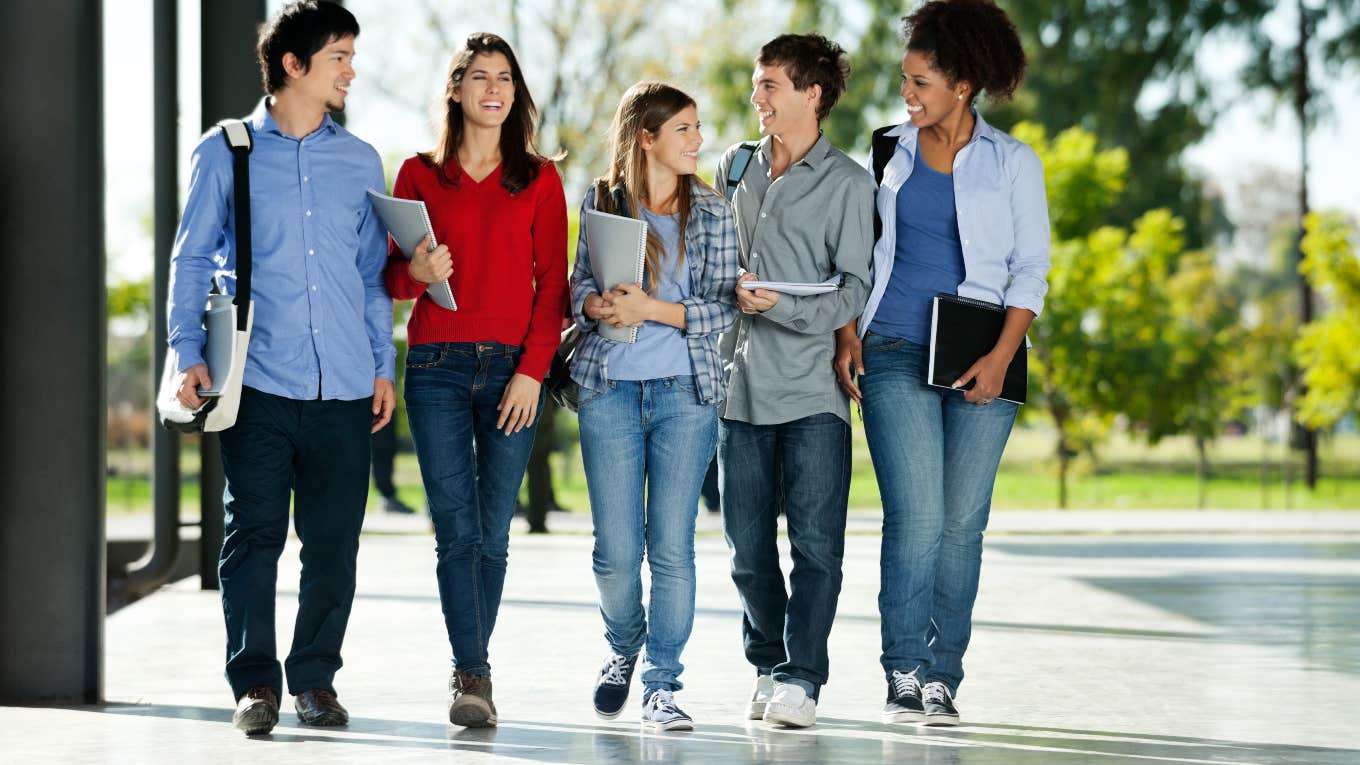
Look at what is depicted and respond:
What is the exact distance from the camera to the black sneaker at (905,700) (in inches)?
208

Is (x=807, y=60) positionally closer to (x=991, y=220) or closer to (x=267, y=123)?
(x=991, y=220)

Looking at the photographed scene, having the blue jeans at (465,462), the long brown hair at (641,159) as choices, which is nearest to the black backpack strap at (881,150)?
the long brown hair at (641,159)

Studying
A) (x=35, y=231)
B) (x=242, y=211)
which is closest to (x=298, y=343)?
(x=242, y=211)

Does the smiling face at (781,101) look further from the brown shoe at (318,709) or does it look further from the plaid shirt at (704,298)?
the brown shoe at (318,709)

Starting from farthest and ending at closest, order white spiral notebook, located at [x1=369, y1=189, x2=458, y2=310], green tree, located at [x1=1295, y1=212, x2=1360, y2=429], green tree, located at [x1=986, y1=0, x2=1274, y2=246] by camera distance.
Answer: green tree, located at [x1=986, y1=0, x2=1274, y2=246] < green tree, located at [x1=1295, y1=212, x2=1360, y2=429] < white spiral notebook, located at [x1=369, y1=189, x2=458, y2=310]

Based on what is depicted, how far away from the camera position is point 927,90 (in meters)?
5.23

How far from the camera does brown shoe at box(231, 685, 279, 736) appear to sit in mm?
4895

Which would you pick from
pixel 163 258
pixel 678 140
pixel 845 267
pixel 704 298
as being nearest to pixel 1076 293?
pixel 163 258

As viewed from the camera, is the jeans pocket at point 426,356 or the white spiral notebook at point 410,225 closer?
the white spiral notebook at point 410,225

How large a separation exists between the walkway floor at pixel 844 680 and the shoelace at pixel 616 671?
0.13m

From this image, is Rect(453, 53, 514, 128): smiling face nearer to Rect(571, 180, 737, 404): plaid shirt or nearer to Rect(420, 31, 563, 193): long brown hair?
Rect(420, 31, 563, 193): long brown hair

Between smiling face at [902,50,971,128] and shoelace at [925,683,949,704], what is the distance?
66.5 inches

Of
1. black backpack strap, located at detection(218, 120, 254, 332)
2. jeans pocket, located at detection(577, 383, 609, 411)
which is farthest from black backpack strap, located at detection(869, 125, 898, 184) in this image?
black backpack strap, located at detection(218, 120, 254, 332)

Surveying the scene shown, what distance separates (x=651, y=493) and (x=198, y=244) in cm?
146
